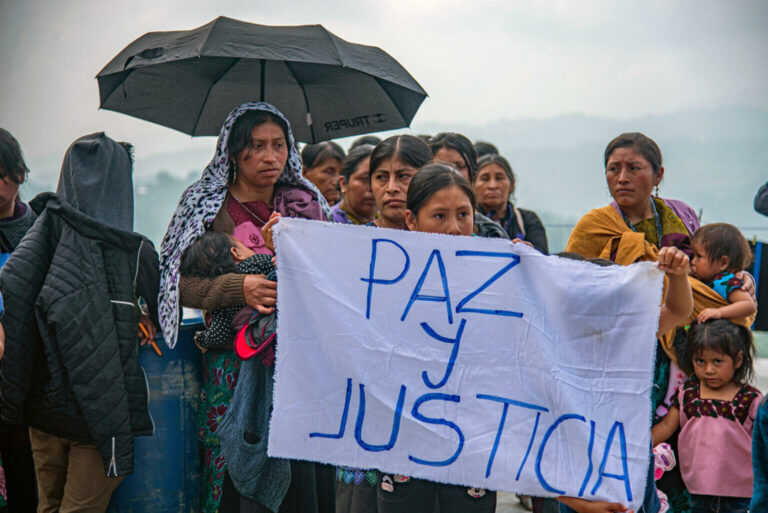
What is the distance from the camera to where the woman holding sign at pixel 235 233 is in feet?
10.2

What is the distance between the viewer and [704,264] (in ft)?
12.4

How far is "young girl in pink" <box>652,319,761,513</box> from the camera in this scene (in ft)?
11.7

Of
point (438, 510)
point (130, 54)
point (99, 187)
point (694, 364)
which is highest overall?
point (130, 54)

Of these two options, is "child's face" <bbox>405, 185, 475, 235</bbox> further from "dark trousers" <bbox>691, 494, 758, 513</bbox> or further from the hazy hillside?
the hazy hillside

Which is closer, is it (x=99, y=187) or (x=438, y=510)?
(x=438, y=510)

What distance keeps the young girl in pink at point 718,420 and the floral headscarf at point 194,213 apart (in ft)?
6.58

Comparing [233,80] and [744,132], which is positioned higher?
[744,132]

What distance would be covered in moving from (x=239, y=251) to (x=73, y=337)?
2.37 ft

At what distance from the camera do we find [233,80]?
13.1ft

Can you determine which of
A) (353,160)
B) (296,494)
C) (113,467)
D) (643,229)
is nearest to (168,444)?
(113,467)

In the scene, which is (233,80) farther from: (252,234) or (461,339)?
(461,339)

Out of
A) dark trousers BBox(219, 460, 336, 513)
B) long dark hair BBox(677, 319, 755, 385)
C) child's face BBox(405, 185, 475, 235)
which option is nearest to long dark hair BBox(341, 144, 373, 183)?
child's face BBox(405, 185, 475, 235)

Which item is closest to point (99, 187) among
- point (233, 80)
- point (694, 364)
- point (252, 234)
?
point (252, 234)

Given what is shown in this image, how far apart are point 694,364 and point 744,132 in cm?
666
